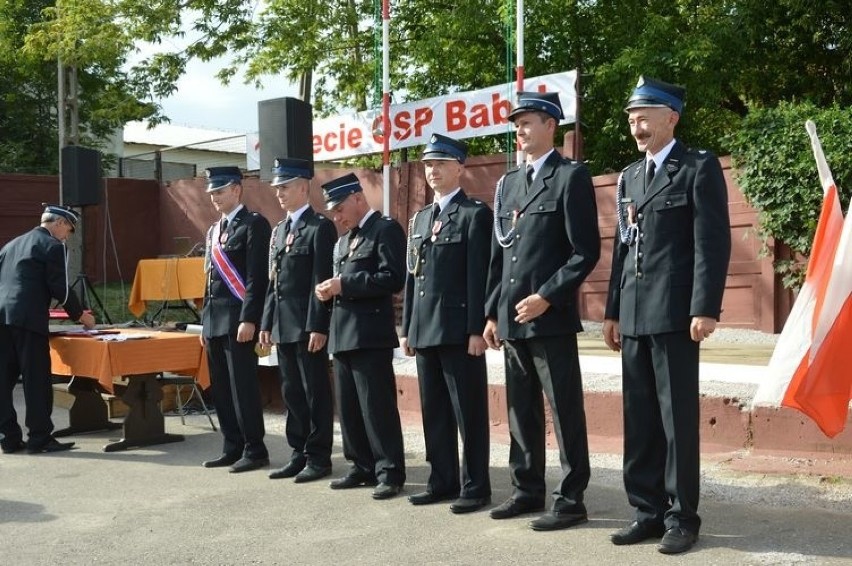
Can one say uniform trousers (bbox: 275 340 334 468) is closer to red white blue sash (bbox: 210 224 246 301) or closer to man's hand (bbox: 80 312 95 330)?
red white blue sash (bbox: 210 224 246 301)

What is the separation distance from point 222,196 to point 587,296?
7126 mm

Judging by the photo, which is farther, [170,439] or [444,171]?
[170,439]

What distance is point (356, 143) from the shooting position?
15828mm

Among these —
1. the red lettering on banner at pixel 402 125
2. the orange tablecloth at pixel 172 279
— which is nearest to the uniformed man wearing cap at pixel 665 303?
the red lettering on banner at pixel 402 125

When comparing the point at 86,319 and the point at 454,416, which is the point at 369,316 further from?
the point at 86,319

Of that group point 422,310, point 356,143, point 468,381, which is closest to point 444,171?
point 422,310

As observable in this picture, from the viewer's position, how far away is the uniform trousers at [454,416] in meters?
5.36

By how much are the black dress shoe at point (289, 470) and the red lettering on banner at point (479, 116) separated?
Result: 25.8ft

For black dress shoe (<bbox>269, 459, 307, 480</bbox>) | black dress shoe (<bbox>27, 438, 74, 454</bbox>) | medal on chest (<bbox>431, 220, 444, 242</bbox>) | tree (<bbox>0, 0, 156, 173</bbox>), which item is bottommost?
black dress shoe (<bbox>27, 438, 74, 454</bbox>)

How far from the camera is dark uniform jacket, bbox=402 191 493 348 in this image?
5.36 metres

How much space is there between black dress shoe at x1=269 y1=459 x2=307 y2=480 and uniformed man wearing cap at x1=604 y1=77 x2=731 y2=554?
7.68 feet

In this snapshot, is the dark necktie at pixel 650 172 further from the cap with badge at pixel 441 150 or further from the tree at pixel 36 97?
the tree at pixel 36 97

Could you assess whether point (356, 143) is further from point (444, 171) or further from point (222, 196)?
point (444, 171)

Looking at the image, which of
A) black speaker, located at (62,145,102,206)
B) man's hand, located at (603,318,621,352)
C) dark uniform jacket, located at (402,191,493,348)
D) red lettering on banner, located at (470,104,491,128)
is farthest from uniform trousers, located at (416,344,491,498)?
black speaker, located at (62,145,102,206)
